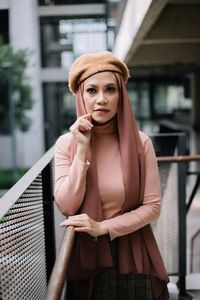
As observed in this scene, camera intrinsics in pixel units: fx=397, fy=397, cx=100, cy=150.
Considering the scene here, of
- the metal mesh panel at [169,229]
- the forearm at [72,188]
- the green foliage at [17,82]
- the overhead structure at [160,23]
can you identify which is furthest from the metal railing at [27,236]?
the green foliage at [17,82]

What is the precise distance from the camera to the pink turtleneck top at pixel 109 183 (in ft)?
4.20

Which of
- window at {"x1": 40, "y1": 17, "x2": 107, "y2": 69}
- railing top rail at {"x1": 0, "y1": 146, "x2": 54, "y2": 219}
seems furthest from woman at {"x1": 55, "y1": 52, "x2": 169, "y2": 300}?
window at {"x1": 40, "y1": 17, "x2": 107, "y2": 69}

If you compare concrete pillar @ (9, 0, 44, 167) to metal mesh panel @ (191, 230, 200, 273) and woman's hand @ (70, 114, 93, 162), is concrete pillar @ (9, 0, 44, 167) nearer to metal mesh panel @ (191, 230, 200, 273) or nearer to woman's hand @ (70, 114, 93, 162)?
metal mesh panel @ (191, 230, 200, 273)

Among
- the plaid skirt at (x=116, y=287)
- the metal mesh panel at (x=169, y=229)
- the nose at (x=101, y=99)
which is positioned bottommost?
the metal mesh panel at (x=169, y=229)

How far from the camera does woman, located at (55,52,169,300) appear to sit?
4.22 feet

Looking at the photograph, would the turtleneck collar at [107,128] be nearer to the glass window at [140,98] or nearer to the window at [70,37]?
the window at [70,37]

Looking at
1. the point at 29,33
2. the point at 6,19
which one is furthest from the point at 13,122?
the point at 6,19

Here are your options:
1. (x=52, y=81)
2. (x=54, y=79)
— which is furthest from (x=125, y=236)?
(x=52, y=81)

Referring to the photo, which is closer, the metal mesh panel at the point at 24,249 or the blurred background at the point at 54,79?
the metal mesh panel at the point at 24,249

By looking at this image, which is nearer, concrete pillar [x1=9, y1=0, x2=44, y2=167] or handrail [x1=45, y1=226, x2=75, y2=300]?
handrail [x1=45, y1=226, x2=75, y2=300]

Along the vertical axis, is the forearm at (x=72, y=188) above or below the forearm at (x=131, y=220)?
above

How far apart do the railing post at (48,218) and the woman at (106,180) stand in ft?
1.10

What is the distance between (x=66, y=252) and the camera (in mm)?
1124

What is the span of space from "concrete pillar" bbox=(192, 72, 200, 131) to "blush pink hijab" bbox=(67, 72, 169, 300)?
10.2 metres
